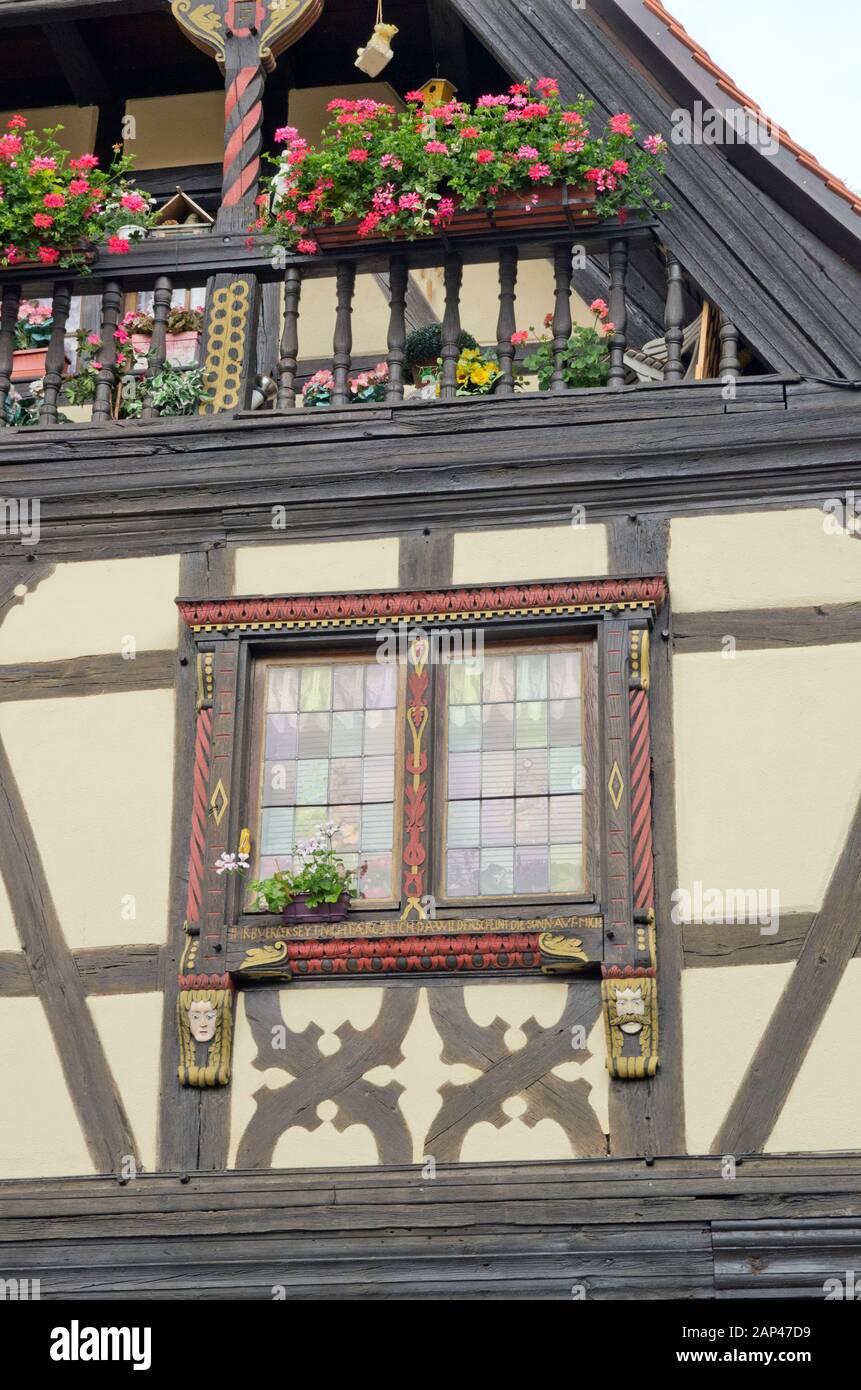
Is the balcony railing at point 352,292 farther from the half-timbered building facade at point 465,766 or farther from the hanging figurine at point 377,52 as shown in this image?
the hanging figurine at point 377,52

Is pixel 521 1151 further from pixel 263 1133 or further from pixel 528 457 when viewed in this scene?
pixel 528 457

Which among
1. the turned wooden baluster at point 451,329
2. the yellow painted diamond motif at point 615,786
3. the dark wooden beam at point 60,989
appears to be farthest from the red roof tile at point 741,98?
the dark wooden beam at point 60,989

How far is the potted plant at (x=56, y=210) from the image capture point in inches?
489

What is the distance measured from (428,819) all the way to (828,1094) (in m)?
2.06

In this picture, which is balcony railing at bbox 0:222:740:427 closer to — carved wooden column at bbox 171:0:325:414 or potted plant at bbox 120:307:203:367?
carved wooden column at bbox 171:0:325:414

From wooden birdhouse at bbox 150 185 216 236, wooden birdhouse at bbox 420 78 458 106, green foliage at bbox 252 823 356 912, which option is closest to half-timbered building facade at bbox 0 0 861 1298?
green foliage at bbox 252 823 356 912

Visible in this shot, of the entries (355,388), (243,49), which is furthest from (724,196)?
(243,49)

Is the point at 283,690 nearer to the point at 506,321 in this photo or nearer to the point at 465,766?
the point at 465,766

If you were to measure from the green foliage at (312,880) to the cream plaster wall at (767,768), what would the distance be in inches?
57.4

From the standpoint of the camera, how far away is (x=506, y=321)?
1205 cm

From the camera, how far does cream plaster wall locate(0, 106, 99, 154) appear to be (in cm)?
1454

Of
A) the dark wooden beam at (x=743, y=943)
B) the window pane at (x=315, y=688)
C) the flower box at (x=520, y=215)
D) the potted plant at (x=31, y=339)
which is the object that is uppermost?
the potted plant at (x=31, y=339)

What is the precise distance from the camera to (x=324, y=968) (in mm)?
10836

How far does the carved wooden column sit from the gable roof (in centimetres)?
118
